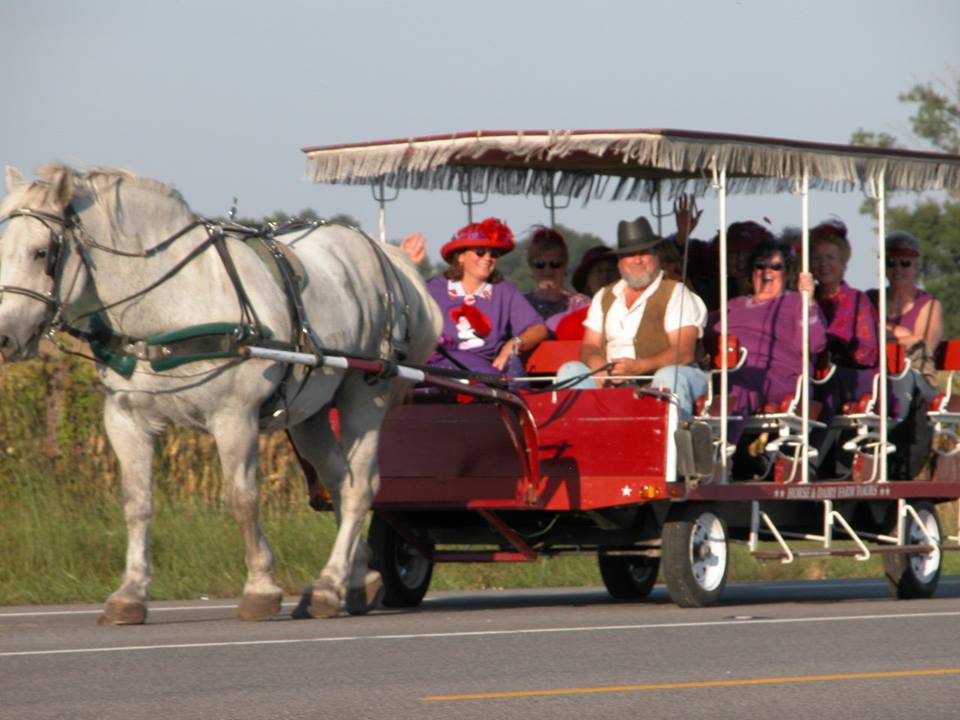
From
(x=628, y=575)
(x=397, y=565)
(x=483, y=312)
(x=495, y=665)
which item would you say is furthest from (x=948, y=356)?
(x=495, y=665)

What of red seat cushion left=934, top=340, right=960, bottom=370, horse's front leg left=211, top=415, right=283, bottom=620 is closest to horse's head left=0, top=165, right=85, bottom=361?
horse's front leg left=211, top=415, right=283, bottom=620

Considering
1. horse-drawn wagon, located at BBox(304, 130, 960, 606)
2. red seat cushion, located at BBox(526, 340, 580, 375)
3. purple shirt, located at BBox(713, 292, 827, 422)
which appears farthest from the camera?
red seat cushion, located at BBox(526, 340, 580, 375)

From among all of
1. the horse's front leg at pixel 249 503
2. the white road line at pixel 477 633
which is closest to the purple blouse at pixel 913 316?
the white road line at pixel 477 633

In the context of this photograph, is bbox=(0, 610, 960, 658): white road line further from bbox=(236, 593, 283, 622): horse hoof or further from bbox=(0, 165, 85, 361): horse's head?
bbox=(0, 165, 85, 361): horse's head

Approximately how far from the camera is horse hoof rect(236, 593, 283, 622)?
1045cm

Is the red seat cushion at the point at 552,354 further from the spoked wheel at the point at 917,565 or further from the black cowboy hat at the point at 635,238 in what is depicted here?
the spoked wheel at the point at 917,565

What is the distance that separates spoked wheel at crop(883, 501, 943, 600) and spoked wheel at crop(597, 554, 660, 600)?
1543mm

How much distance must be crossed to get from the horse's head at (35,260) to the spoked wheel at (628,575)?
4516 mm

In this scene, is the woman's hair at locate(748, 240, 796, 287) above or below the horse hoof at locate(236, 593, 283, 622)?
above

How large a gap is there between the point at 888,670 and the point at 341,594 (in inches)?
150

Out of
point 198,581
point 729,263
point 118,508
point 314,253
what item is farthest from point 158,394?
point 118,508

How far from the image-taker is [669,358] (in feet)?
38.5

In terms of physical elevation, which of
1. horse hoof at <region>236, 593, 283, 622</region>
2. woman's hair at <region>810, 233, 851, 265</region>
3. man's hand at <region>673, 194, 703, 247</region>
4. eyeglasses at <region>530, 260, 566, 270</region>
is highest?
man's hand at <region>673, 194, 703, 247</region>

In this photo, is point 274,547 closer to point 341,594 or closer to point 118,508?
point 118,508
